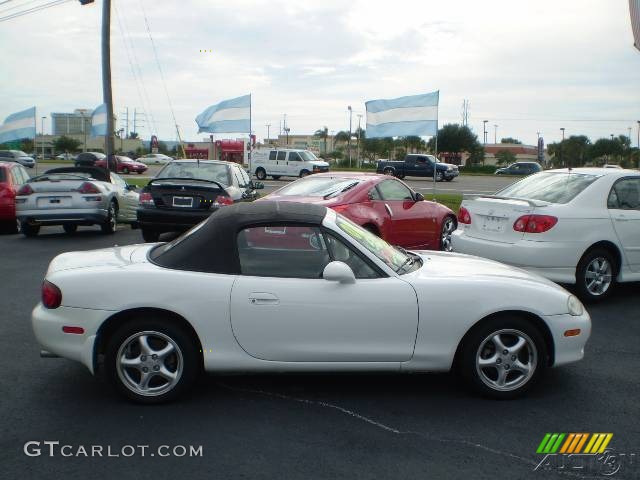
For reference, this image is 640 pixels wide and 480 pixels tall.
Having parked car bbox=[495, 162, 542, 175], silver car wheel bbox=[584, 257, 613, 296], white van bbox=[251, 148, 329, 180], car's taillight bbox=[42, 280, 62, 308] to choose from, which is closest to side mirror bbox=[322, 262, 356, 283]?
car's taillight bbox=[42, 280, 62, 308]

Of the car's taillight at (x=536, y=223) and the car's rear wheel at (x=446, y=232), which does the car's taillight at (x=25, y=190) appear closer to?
the car's rear wheel at (x=446, y=232)

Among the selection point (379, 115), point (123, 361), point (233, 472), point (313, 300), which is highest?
point (379, 115)

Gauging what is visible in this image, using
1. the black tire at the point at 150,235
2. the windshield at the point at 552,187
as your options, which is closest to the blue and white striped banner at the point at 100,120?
the black tire at the point at 150,235

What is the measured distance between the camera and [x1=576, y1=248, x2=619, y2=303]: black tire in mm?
7434

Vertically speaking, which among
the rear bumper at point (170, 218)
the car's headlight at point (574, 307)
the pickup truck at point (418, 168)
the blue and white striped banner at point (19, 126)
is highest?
the blue and white striped banner at point (19, 126)

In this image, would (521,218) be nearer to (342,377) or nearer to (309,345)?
(342,377)

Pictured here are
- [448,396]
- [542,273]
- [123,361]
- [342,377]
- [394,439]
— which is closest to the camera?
[394,439]

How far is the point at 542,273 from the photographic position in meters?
7.34

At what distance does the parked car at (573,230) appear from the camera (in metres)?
7.33

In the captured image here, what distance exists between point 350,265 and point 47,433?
2.12 meters

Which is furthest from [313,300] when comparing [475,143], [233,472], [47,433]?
[475,143]

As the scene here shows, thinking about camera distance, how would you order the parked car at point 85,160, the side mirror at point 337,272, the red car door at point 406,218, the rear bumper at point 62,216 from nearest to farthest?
the side mirror at point 337,272
the red car door at point 406,218
the rear bumper at point 62,216
the parked car at point 85,160

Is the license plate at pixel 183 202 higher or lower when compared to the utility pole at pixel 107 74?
lower

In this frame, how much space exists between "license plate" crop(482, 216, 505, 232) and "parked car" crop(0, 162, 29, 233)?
9769 mm
